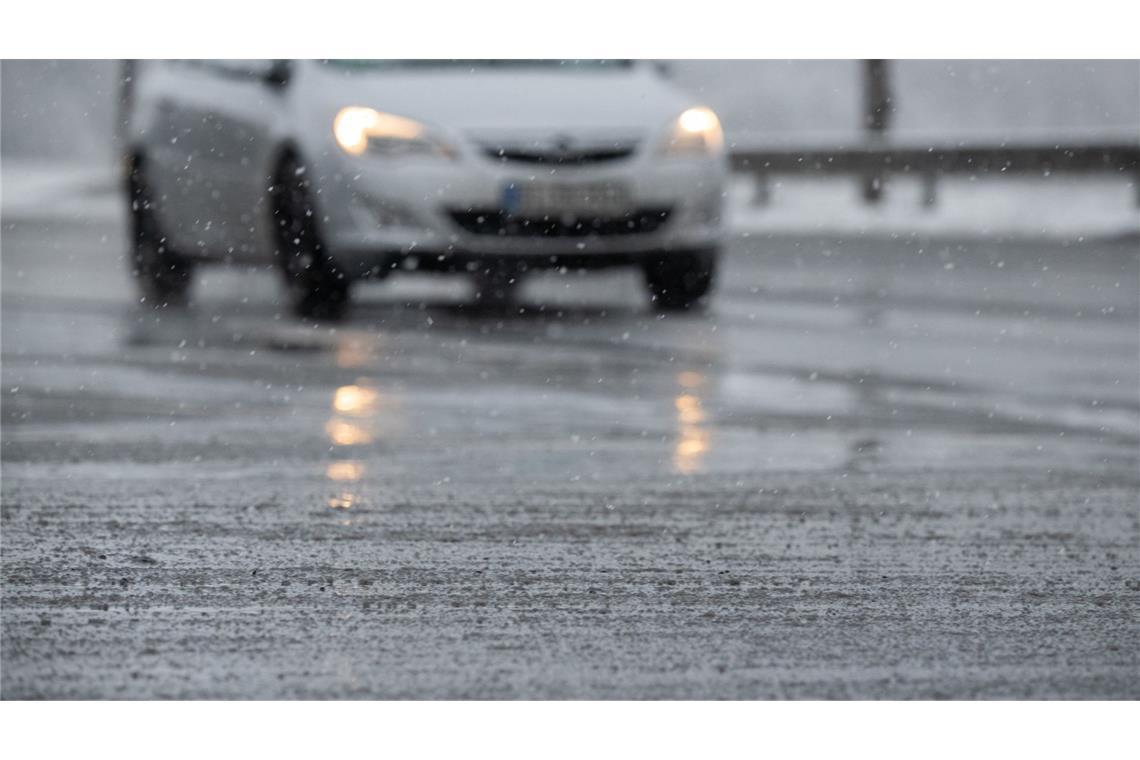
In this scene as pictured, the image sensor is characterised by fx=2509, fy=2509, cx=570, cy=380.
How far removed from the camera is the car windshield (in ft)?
44.3

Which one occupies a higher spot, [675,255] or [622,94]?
[622,94]

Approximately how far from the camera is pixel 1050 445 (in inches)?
313

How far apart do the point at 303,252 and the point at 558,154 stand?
1.48 meters

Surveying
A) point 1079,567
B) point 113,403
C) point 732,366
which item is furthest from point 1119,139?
point 1079,567

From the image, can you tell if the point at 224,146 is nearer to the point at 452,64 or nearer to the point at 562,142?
the point at 452,64

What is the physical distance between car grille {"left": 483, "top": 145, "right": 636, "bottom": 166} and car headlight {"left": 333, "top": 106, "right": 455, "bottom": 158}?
0.87 ft

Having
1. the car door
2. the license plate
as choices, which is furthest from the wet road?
the car door

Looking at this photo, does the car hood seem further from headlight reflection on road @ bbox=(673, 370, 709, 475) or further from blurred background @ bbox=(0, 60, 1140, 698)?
headlight reflection on road @ bbox=(673, 370, 709, 475)

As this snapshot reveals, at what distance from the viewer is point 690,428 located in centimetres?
844

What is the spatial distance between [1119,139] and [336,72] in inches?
439

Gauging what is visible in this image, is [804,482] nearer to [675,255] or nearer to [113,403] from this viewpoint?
[113,403]

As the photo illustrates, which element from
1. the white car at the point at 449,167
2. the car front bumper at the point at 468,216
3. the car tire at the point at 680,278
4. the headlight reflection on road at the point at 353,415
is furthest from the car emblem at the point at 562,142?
the headlight reflection on road at the point at 353,415

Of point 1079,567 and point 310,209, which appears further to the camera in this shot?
point 310,209

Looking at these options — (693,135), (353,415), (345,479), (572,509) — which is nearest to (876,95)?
(693,135)
